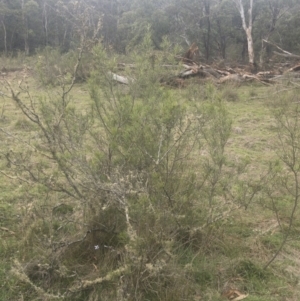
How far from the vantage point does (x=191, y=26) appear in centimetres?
2244

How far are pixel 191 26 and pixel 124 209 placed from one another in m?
21.4

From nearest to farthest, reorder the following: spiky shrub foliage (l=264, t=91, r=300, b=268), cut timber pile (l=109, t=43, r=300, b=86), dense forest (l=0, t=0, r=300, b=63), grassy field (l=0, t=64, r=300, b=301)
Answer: grassy field (l=0, t=64, r=300, b=301), spiky shrub foliage (l=264, t=91, r=300, b=268), cut timber pile (l=109, t=43, r=300, b=86), dense forest (l=0, t=0, r=300, b=63)

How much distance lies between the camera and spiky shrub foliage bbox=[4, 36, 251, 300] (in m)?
2.56

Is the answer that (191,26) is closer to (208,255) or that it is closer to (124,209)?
(208,255)

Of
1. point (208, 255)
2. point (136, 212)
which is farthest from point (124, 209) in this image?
point (208, 255)

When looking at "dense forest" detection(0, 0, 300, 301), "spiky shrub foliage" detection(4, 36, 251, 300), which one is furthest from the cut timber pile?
"spiky shrub foliage" detection(4, 36, 251, 300)

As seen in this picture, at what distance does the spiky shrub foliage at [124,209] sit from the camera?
8.39 ft

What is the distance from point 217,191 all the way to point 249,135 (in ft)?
10.9

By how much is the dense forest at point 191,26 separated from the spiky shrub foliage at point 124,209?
1555 centimetres

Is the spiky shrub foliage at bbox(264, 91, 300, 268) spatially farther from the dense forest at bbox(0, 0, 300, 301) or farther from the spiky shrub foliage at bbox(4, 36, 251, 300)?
the spiky shrub foliage at bbox(4, 36, 251, 300)

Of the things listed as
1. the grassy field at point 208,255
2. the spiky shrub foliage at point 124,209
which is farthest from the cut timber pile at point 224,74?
the spiky shrub foliage at point 124,209

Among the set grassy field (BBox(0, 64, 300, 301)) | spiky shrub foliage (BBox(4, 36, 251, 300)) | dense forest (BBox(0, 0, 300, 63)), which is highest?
dense forest (BBox(0, 0, 300, 63))

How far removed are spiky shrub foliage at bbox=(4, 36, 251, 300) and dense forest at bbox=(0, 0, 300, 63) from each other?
15546 millimetres

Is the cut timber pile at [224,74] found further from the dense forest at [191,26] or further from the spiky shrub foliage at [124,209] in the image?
the spiky shrub foliage at [124,209]
